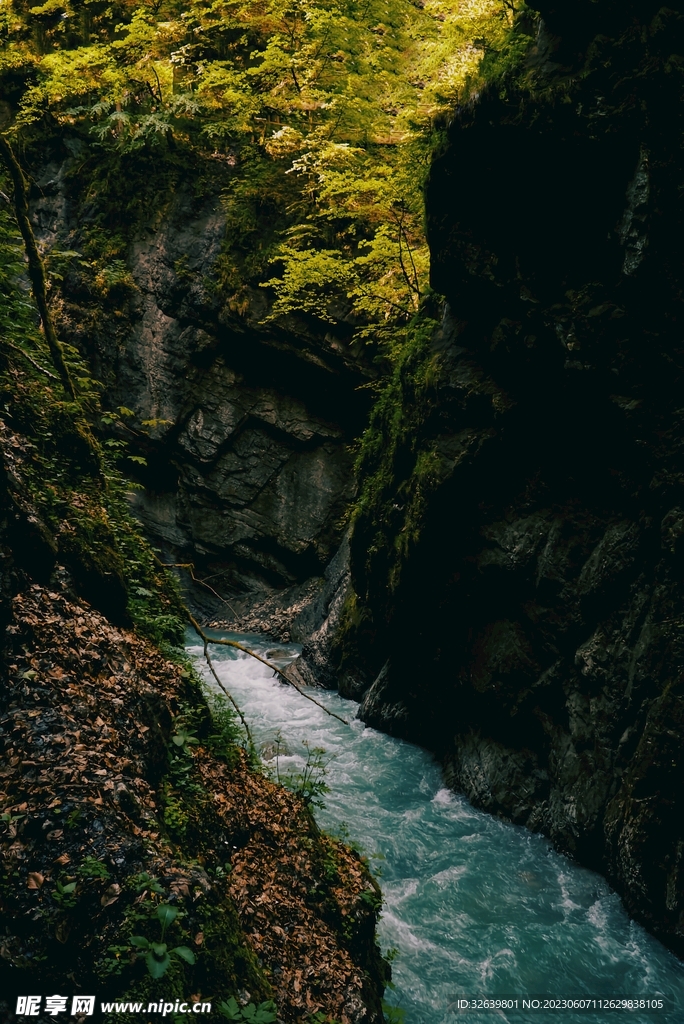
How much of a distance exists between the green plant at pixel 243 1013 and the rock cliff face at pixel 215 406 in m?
12.3

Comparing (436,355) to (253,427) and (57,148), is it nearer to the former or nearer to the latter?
(253,427)

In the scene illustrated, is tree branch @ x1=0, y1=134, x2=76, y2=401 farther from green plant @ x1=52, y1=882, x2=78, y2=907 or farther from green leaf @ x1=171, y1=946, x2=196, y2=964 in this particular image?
green leaf @ x1=171, y1=946, x2=196, y2=964

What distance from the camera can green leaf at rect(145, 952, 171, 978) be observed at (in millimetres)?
2850

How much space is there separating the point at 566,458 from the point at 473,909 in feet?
15.9

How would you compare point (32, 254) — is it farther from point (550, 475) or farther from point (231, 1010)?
point (231, 1010)

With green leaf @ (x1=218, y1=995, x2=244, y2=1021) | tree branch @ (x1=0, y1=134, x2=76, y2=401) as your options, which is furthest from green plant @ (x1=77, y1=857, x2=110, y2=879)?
tree branch @ (x1=0, y1=134, x2=76, y2=401)

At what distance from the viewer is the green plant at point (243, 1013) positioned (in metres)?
3.04

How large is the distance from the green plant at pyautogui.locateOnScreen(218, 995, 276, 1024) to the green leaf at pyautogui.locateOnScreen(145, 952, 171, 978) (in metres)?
0.38

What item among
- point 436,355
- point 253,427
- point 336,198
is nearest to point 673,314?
point 436,355

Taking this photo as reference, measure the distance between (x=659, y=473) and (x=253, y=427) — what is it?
Answer: 35.7 ft

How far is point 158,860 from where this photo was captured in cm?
336

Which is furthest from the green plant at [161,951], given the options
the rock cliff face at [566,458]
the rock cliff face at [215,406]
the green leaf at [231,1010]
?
the rock cliff face at [215,406]

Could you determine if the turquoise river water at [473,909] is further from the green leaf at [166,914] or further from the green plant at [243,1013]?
the green leaf at [166,914]

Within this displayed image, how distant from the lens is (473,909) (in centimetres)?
625
